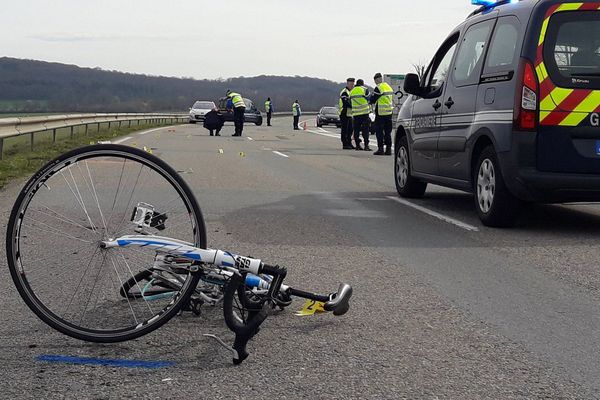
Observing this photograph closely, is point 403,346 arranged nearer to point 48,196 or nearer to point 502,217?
point 48,196

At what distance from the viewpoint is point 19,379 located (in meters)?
3.61

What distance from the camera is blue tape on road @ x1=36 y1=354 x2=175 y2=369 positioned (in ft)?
12.5

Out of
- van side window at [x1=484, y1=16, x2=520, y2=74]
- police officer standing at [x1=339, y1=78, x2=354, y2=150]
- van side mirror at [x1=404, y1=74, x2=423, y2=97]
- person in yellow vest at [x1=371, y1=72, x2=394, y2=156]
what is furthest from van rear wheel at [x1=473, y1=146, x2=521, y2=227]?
police officer standing at [x1=339, y1=78, x2=354, y2=150]

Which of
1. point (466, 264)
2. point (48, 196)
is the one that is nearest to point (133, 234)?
point (48, 196)

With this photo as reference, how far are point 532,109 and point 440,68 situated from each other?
2439mm

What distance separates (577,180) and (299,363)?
446 cm

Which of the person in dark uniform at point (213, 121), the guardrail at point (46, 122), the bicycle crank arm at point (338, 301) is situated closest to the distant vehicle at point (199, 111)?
the guardrail at point (46, 122)

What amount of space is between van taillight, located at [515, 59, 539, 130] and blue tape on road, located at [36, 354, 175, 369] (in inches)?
186

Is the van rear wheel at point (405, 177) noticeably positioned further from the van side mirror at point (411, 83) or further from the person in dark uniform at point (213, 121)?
the person in dark uniform at point (213, 121)

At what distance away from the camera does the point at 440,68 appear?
9.90 m

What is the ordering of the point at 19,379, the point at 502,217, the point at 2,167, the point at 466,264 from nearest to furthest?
the point at 19,379
the point at 466,264
the point at 502,217
the point at 2,167

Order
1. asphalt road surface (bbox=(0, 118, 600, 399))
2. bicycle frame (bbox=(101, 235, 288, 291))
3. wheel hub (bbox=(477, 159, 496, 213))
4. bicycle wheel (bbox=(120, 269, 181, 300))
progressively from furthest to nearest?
1. wheel hub (bbox=(477, 159, 496, 213))
2. bicycle wheel (bbox=(120, 269, 181, 300))
3. bicycle frame (bbox=(101, 235, 288, 291))
4. asphalt road surface (bbox=(0, 118, 600, 399))

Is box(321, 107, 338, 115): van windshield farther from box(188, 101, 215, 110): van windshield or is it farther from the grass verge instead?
the grass verge

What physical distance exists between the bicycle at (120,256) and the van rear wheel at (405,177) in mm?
6544
